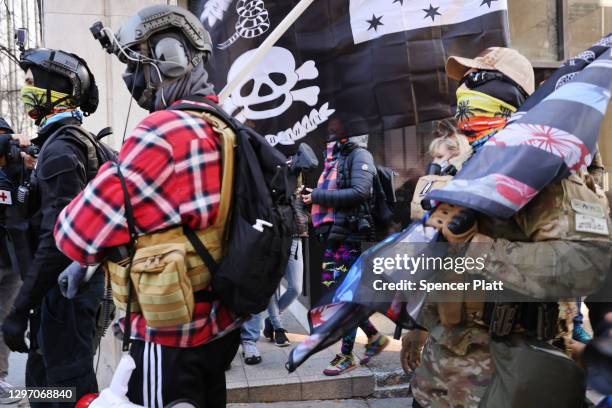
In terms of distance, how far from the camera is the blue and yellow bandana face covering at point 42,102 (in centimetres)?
353

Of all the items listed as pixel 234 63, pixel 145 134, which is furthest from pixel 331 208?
pixel 145 134

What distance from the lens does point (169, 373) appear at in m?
2.18

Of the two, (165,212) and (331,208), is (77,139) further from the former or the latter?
(331,208)

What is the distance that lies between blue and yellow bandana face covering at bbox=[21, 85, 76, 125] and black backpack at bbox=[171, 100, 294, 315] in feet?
5.34

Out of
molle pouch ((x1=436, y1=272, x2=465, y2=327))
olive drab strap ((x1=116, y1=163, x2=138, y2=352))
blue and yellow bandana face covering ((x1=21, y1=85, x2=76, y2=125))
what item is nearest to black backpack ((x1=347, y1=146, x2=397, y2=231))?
blue and yellow bandana face covering ((x1=21, y1=85, x2=76, y2=125))

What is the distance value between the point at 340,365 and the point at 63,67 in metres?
3.07

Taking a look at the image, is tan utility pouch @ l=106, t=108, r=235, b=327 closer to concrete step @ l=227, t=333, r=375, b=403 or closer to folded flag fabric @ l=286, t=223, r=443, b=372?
folded flag fabric @ l=286, t=223, r=443, b=372

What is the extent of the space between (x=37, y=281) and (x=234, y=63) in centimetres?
214

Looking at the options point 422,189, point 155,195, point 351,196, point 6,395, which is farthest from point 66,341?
point 351,196

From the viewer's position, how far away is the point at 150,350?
2.20 metres

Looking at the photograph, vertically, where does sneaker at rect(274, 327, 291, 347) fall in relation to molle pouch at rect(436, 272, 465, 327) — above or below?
below

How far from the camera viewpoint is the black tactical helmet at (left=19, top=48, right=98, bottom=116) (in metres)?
3.52

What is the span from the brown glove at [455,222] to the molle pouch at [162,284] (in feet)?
2.99

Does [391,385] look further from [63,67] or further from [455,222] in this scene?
[63,67]
